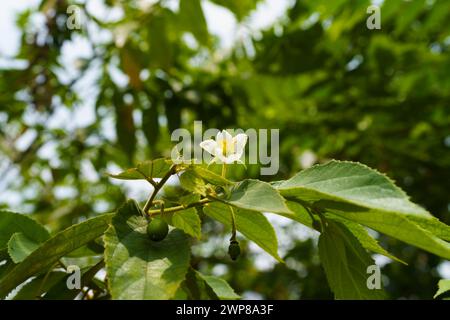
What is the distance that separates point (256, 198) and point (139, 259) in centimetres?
17

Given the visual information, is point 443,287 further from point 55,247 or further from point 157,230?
point 55,247

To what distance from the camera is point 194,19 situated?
217cm

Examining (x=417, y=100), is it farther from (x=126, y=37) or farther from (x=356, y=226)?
(x=356, y=226)

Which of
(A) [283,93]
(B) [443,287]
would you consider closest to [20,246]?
(B) [443,287]

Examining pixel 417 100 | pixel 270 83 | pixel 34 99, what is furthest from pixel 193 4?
pixel 417 100

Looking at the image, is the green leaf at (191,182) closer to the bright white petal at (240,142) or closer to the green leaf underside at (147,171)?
the green leaf underside at (147,171)

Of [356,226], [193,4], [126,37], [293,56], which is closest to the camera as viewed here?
[356,226]

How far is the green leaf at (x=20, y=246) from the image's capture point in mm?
836

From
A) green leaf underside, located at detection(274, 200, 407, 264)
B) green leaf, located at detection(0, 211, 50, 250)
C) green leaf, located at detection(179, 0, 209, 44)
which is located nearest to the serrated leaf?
green leaf underside, located at detection(274, 200, 407, 264)

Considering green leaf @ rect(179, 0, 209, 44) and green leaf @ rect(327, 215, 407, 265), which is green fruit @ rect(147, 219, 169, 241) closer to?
green leaf @ rect(327, 215, 407, 265)

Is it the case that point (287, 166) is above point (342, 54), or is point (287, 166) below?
below

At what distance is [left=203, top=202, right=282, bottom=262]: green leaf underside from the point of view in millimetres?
823

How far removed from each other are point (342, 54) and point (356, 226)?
2.29 meters
